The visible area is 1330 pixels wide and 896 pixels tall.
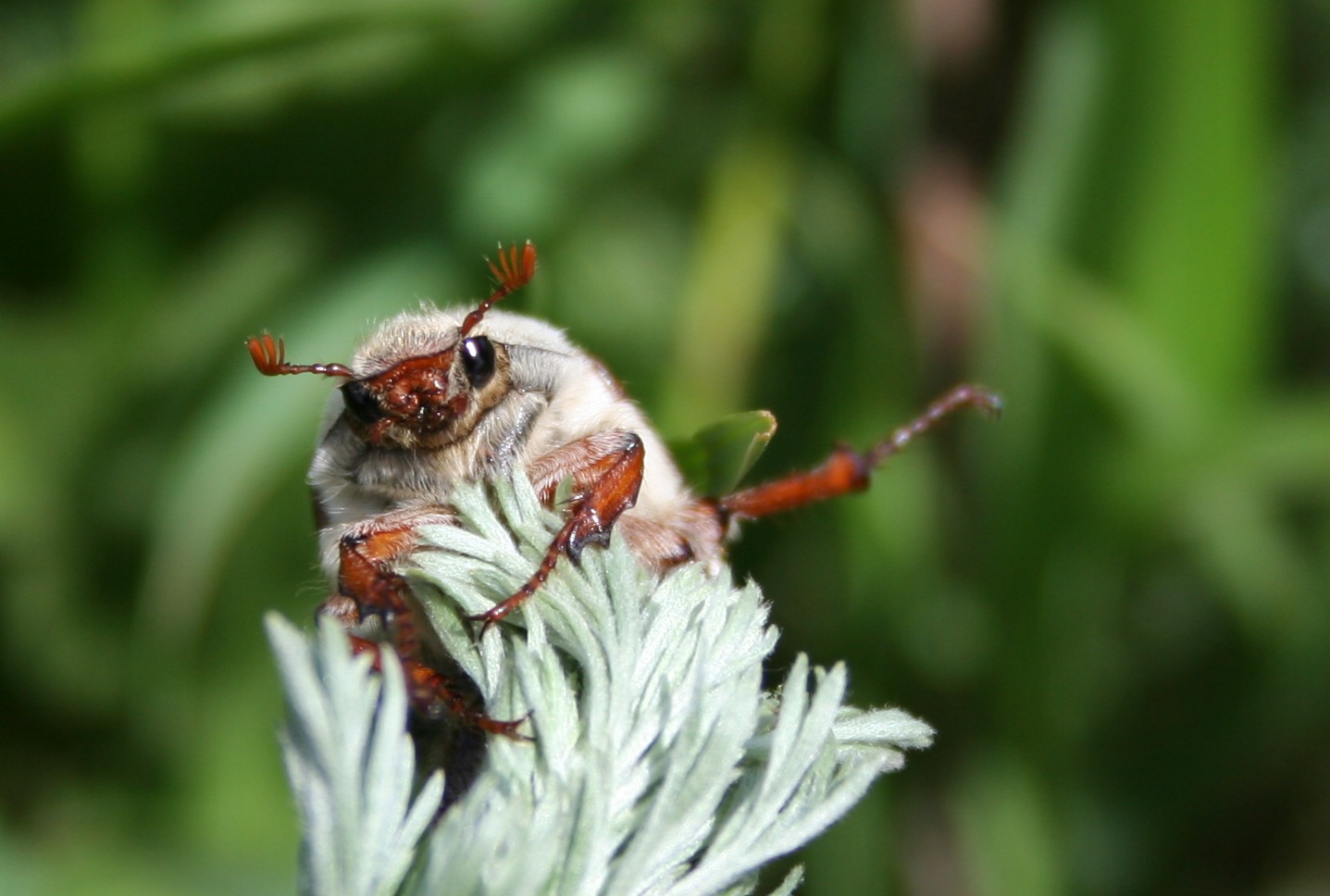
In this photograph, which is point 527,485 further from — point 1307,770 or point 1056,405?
point 1307,770

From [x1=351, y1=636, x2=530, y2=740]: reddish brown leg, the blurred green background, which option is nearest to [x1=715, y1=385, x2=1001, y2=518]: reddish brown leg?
[x1=351, y1=636, x2=530, y2=740]: reddish brown leg


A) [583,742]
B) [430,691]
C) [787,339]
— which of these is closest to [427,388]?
[430,691]

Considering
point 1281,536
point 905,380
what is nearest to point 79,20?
point 905,380

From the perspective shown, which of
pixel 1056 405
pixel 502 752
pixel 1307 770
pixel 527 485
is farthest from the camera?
pixel 1307 770

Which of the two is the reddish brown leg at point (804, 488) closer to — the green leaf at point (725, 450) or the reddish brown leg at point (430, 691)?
the green leaf at point (725, 450)

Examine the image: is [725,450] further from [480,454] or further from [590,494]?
[480,454]

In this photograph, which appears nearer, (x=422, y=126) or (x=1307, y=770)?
(x=422, y=126)
